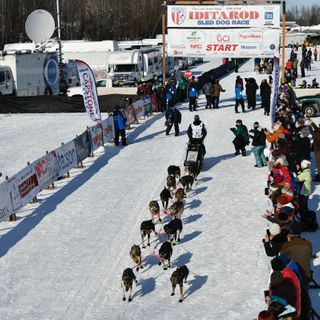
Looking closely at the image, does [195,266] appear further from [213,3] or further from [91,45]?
[91,45]

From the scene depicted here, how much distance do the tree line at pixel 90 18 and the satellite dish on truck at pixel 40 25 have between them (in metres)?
→ 31.1

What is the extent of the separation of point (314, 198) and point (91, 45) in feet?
122

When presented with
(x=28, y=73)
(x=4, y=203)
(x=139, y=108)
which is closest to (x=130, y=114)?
(x=139, y=108)

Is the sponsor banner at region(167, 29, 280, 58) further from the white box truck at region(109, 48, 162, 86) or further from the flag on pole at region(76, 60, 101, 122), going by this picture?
the white box truck at region(109, 48, 162, 86)

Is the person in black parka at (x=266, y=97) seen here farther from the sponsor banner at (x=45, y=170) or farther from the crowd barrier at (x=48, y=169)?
the sponsor banner at (x=45, y=170)

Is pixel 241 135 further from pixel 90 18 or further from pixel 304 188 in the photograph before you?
pixel 90 18

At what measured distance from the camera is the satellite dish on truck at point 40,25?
41062 mm

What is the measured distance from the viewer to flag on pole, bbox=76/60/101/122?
65.4ft

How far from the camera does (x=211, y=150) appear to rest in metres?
19.0

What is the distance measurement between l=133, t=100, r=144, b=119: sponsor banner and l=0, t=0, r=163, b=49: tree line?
5018 centimetres

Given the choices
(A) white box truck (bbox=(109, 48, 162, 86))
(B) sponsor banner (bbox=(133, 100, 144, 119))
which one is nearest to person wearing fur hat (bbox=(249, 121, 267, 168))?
(B) sponsor banner (bbox=(133, 100, 144, 119))

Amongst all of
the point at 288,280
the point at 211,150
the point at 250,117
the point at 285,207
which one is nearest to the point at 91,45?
the point at 250,117

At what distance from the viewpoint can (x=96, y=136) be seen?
18.8 metres

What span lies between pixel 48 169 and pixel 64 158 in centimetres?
118
